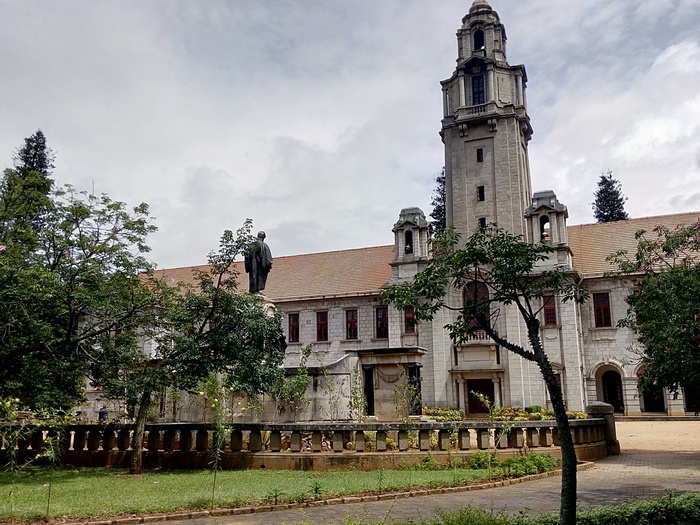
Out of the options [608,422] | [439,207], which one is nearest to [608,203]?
[439,207]

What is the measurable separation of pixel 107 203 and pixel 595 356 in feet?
95.9

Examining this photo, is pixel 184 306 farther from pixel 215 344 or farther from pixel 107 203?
pixel 107 203

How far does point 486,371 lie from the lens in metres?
35.2

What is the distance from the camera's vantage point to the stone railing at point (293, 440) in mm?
13438

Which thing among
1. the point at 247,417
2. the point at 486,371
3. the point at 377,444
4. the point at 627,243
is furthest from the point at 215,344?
the point at 627,243

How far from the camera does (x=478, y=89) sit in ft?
132

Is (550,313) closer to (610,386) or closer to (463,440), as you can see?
(610,386)

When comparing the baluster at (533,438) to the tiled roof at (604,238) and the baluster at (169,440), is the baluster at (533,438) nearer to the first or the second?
the baluster at (169,440)

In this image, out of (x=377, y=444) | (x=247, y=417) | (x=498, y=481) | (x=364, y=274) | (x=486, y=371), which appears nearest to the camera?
(x=498, y=481)

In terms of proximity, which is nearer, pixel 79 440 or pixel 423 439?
pixel 423 439

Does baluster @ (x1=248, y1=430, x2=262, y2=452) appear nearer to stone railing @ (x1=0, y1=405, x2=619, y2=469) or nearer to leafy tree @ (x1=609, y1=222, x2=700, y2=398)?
stone railing @ (x1=0, y1=405, x2=619, y2=469)

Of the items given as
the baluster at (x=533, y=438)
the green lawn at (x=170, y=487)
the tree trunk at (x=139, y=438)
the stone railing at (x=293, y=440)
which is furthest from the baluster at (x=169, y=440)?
the baluster at (x=533, y=438)

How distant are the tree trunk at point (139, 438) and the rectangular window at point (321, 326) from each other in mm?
27669

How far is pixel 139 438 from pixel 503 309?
83.6 feet
